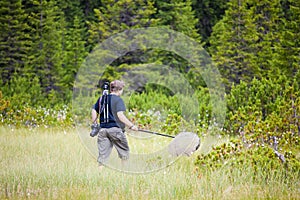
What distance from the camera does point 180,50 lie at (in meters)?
22.5

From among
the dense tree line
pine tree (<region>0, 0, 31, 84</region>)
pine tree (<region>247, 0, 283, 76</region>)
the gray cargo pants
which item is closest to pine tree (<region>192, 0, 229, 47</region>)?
the dense tree line

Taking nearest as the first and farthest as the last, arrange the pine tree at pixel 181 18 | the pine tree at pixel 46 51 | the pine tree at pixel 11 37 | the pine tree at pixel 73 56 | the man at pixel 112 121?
the man at pixel 112 121 < the pine tree at pixel 11 37 < the pine tree at pixel 46 51 < the pine tree at pixel 181 18 < the pine tree at pixel 73 56

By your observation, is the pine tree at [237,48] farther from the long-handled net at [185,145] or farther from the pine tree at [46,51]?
the long-handled net at [185,145]

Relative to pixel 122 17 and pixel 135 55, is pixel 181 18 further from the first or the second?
pixel 135 55

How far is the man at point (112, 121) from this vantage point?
6934 millimetres

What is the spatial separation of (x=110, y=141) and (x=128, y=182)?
946mm

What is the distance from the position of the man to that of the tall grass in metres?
0.34

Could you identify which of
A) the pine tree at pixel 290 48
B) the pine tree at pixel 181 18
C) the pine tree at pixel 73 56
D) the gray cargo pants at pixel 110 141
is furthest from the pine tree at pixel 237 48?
the gray cargo pants at pixel 110 141

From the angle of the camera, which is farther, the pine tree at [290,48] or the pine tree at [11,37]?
the pine tree at [11,37]

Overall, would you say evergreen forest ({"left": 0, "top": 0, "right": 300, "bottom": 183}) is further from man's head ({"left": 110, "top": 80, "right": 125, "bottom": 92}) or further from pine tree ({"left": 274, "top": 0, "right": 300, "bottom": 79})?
man's head ({"left": 110, "top": 80, "right": 125, "bottom": 92})

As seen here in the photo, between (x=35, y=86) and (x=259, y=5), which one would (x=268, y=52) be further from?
(x=35, y=86)

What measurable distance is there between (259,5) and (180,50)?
13.2ft

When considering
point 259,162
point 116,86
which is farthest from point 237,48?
point 116,86

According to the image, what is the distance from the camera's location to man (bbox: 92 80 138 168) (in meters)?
6.93
